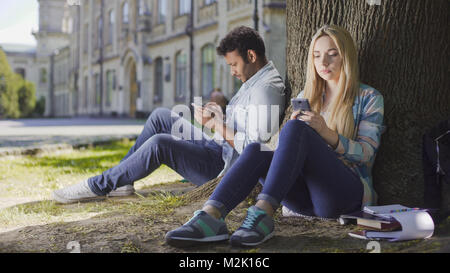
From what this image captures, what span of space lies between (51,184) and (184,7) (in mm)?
21285

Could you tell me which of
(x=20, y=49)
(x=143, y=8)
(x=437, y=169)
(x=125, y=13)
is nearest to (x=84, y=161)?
(x=437, y=169)

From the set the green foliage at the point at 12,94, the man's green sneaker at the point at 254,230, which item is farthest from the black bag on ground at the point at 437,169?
the green foliage at the point at 12,94

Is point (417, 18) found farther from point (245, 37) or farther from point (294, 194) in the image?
point (294, 194)

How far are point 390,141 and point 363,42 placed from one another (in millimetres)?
692

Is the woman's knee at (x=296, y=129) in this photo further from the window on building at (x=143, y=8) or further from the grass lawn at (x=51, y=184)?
the window on building at (x=143, y=8)

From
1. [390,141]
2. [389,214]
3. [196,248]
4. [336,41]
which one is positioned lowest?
[196,248]

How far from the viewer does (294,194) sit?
3.04 m

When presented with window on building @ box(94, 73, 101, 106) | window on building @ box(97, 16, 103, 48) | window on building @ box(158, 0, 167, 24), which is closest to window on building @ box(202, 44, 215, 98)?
window on building @ box(158, 0, 167, 24)

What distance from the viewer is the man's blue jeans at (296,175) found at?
2.70m

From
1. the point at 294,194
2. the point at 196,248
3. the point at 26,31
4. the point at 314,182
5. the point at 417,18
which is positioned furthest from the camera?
the point at 26,31

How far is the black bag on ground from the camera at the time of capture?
2.84m

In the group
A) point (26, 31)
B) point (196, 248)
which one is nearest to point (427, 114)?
point (196, 248)

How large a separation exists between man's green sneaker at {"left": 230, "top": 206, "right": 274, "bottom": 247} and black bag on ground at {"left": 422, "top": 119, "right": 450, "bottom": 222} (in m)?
0.96
